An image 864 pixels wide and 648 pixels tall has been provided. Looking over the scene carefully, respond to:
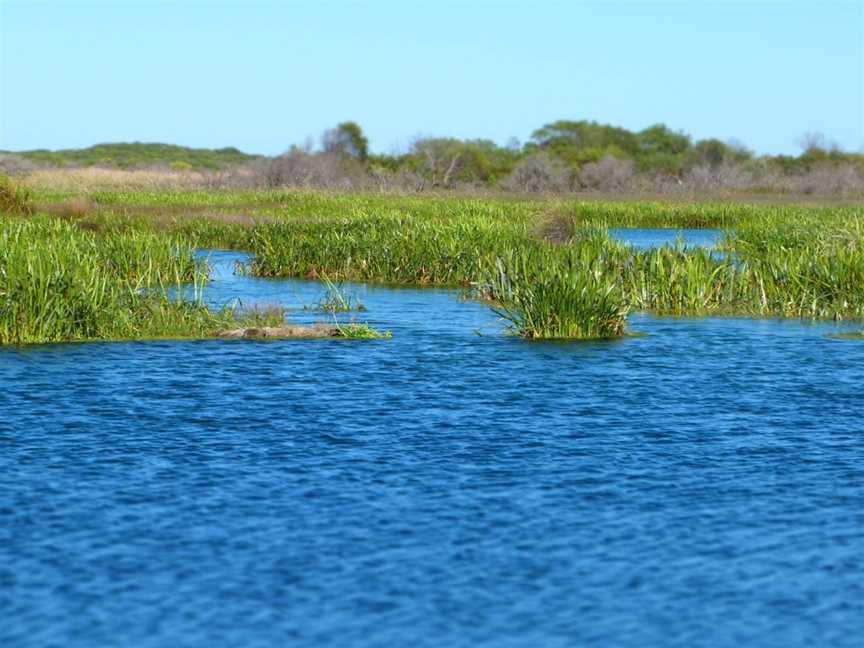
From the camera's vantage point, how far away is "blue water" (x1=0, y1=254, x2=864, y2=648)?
921cm

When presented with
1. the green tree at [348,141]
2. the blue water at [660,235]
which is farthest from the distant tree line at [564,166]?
the blue water at [660,235]

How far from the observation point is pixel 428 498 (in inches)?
490

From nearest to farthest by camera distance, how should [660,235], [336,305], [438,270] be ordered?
[336,305] < [438,270] < [660,235]

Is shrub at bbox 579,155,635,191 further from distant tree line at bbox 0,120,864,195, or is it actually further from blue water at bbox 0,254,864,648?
blue water at bbox 0,254,864,648

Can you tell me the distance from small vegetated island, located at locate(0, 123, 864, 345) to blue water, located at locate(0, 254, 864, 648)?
1226 mm

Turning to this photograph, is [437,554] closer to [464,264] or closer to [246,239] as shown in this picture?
[464,264]

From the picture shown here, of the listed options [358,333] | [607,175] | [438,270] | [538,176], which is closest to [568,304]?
[358,333]

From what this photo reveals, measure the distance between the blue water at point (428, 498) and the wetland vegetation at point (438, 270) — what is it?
3.51ft

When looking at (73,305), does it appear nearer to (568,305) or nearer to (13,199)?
(568,305)

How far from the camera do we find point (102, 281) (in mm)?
21766

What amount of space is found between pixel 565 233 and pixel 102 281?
56.5 feet

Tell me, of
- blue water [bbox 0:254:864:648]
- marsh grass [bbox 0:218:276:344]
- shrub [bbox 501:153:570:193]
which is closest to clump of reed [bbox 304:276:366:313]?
marsh grass [bbox 0:218:276:344]

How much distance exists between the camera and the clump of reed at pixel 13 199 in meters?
40.9

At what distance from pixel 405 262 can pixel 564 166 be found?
70.8 metres
